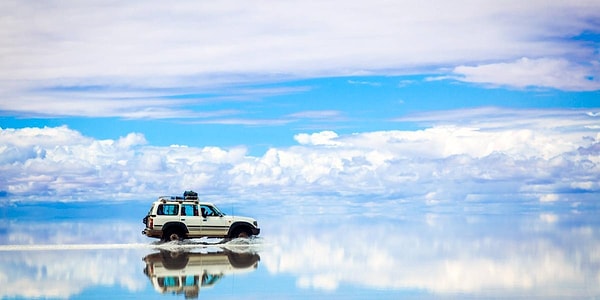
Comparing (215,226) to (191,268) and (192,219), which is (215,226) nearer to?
(192,219)

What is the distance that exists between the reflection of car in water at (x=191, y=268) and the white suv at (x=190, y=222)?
216cm

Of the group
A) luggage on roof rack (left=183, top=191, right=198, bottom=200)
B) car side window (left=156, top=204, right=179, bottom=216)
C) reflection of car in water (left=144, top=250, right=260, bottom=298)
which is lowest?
reflection of car in water (left=144, top=250, right=260, bottom=298)

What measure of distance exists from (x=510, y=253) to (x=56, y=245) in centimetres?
1676

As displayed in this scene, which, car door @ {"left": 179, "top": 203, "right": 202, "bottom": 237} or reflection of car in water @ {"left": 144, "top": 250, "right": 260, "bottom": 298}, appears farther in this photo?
car door @ {"left": 179, "top": 203, "right": 202, "bottom": 237}

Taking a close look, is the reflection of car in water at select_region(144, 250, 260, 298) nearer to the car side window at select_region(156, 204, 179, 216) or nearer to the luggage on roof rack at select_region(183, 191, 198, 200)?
the car side window at select_region(156, 204, 179, 216)

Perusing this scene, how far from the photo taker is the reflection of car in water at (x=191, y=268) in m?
19.5

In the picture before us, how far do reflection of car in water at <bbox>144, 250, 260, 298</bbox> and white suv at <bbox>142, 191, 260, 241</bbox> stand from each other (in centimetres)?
216

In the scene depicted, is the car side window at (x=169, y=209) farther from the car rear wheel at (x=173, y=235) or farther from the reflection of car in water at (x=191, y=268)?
the reflection of car in water at (x=191, y=268)

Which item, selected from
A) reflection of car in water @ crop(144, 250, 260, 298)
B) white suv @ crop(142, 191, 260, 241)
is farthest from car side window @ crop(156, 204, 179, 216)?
reflection of car in water @ crop(144, 250, 260, 298)

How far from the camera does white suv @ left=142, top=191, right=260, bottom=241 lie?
31.5 metres

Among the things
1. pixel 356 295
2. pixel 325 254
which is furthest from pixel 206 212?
pixel 356 295

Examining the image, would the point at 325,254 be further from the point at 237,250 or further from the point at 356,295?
the point at 356,295

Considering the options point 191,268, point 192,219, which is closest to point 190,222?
point 192,219

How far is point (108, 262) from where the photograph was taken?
25.5 metres
